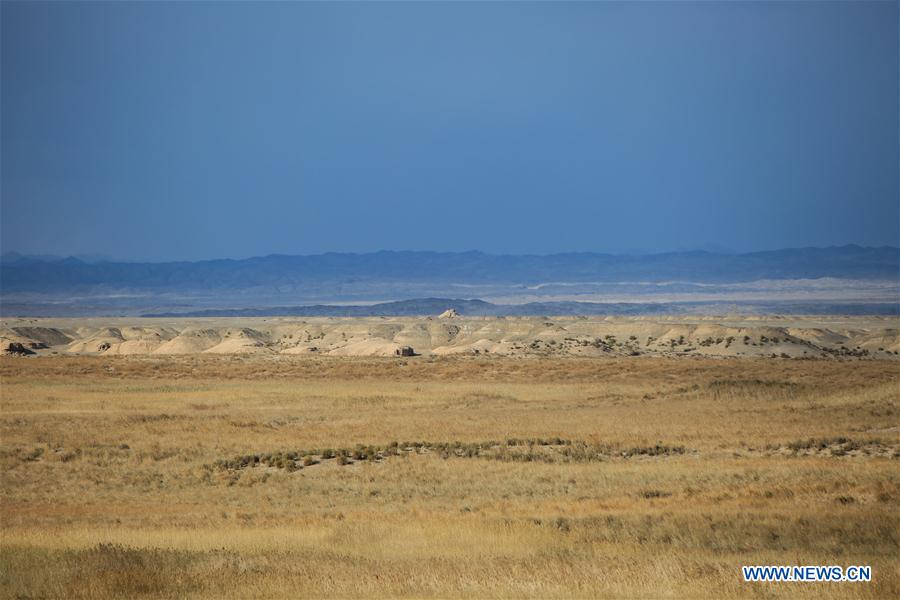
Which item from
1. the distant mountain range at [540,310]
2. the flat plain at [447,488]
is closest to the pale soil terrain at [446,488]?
the flat plain at [447,488]

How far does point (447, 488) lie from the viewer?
24516 mm

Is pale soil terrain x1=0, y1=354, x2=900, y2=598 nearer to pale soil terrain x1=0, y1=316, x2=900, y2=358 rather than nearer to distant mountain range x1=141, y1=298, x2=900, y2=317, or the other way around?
pale soil terrain x1=0, y1=316, x2=900, y2=358

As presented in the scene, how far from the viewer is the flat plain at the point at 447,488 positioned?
14055mm

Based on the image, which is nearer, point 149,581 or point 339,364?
point 149,581

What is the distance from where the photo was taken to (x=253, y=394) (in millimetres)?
51125

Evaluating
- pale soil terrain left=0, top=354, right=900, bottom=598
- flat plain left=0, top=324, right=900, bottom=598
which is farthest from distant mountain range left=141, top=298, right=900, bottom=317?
flat plain left=0, top=324, right=900, bottom=598

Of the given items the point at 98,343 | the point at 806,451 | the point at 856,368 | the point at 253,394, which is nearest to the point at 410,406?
the point at 253,394

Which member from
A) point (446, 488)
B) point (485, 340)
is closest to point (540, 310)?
point (485, 340)

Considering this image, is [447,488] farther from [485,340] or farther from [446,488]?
[485,340]

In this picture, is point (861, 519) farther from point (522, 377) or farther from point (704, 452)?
point (522, 377)

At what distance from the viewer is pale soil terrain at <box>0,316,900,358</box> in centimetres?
7944

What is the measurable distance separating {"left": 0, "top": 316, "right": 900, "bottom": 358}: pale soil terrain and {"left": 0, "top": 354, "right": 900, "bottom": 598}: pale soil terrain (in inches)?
929

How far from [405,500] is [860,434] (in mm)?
16065

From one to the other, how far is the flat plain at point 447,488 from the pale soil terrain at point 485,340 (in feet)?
81.5
